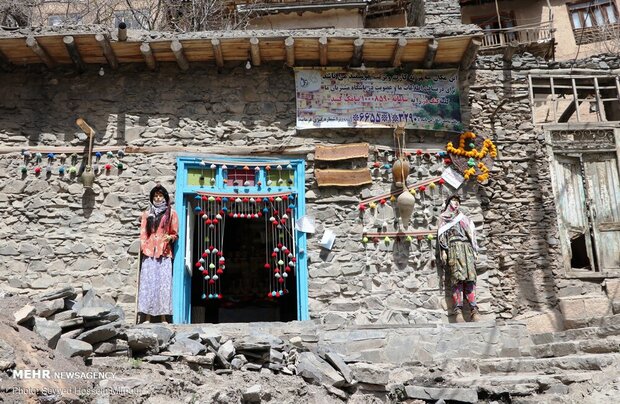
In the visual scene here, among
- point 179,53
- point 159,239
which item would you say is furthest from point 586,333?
point 179,53

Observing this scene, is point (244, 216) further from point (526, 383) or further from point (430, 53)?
point (526, 383)

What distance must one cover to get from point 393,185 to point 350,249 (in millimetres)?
1178

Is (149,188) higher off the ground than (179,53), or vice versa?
(179,53)

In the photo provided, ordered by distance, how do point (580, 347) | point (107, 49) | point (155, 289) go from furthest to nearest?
point (107, 49), point (155, 289), point (580, 347)

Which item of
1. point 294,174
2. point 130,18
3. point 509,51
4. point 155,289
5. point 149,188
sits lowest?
point 155,289

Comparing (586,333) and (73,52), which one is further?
(73,52)

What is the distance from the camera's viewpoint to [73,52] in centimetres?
838

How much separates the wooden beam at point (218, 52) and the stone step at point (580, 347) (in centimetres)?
580

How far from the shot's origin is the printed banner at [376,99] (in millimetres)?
8781

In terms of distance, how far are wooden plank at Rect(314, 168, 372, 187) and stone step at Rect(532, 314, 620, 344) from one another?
314 centimetres

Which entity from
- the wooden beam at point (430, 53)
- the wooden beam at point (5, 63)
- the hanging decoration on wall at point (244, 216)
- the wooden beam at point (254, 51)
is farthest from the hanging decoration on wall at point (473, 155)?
the wooden beam at point (5, 63)

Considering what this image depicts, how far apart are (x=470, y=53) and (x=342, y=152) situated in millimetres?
2494

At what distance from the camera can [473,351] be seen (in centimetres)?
681

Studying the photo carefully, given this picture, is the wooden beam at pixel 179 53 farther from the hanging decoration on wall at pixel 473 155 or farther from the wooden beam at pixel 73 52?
the hanging decoration on wall at pixel 473 155
